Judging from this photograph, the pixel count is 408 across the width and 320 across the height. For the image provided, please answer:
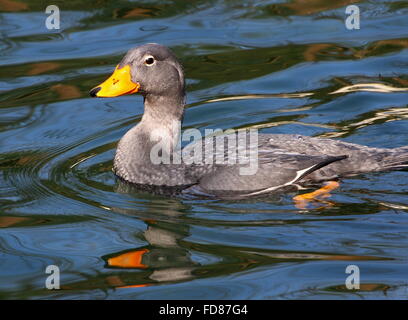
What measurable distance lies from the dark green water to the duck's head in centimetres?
97

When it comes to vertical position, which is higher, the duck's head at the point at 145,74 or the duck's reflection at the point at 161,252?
the duck's head at the point at 145,74

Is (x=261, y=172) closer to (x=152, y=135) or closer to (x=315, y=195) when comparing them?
(x=315, y=195)

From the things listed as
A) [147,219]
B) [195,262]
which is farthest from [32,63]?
[195,262]

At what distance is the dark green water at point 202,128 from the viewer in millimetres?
6703

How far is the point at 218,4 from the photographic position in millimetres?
13625

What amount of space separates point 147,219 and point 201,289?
1505mm

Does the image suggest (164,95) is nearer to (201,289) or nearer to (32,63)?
(201,289)

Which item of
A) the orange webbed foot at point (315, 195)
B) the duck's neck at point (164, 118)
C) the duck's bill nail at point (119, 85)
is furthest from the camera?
the duck's neck at point (164, 118)

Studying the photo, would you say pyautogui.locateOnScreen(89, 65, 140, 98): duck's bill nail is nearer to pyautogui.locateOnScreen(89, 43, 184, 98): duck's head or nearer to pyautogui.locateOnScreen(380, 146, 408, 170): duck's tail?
pyautogui.locateOnScreen(89, 43, 184, 98): duck's head

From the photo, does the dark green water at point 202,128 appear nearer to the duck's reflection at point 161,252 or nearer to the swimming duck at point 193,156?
the duck's reflection at point 161,252

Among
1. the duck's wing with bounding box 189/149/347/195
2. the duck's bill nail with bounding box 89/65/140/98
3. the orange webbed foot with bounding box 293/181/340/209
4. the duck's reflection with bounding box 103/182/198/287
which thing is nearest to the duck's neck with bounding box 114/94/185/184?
the duck's bill nail with bounding box 89/65/140/98

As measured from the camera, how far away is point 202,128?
33.8 feet

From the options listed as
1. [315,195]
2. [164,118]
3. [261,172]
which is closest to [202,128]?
[164,118]

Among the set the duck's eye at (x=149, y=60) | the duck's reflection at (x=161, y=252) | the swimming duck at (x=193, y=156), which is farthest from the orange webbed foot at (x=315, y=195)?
the duck's eye at (x=149, y=60)
